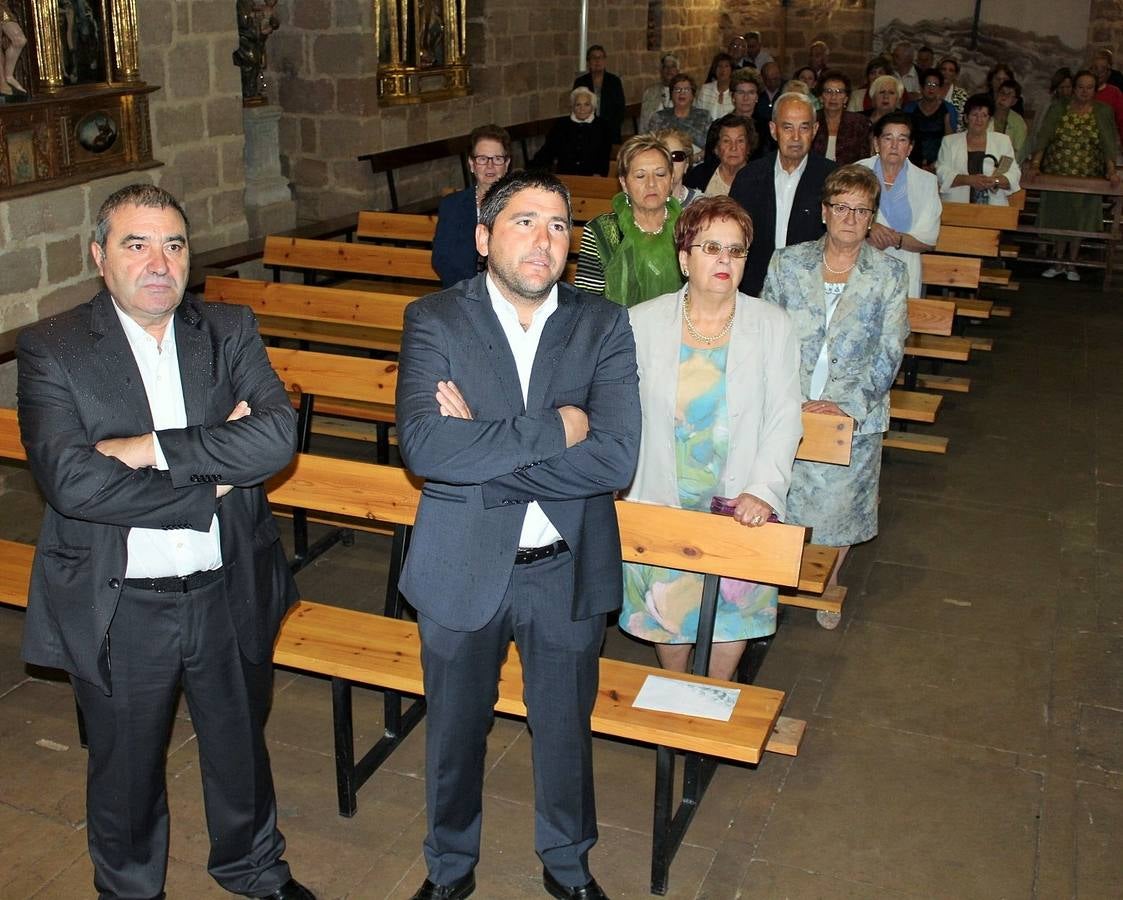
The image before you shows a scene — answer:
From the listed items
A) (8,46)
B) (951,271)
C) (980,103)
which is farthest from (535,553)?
(980,103)

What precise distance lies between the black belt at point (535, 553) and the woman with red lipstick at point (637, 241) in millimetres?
1595

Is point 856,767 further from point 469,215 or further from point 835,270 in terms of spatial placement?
point 469,215

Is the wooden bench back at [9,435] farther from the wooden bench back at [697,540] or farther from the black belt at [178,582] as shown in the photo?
the black belt at [178,582]

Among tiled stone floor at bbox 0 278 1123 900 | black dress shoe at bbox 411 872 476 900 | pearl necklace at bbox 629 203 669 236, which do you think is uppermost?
pearl necklace at bbox 629 203 669 236

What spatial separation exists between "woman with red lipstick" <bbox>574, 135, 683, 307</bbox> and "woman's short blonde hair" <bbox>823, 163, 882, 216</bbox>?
49 centimetres

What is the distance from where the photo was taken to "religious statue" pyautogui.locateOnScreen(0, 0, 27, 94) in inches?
239

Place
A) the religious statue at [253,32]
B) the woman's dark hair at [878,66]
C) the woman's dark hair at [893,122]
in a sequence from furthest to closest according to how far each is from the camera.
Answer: the woman's dark hair at [878,66]
the religious statue at [253,32]
the woman's dark hair at [893,122]

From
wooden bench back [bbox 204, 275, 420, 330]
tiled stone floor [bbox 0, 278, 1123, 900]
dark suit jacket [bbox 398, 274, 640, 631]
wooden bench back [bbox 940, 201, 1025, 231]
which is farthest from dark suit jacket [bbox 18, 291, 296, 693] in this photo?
wooden bench back [bbox 940, 201, 1025, 231]

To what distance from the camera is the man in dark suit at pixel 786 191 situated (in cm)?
502

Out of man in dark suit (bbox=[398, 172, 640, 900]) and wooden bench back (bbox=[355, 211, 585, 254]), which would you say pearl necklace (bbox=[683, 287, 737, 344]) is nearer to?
man in dark suit (bbox=[398, 172, 640, 900])

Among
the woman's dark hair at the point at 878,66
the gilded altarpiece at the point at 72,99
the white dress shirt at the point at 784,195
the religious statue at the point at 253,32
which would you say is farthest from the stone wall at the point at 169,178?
the woman's dark hair at the point at 878,66

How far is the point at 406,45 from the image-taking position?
9.97 metres

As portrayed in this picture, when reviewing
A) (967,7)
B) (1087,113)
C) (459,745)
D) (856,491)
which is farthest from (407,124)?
(967,7)

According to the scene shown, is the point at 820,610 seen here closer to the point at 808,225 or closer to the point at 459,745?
the point at 808,225
